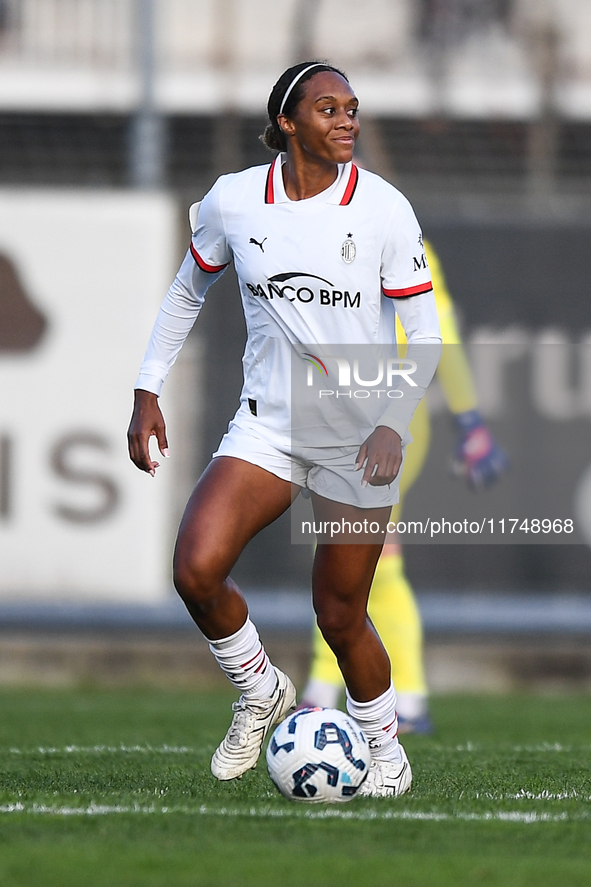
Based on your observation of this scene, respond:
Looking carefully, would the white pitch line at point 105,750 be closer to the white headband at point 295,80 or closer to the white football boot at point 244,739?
the white football boot at point 244,739

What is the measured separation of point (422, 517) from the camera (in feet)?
28.1

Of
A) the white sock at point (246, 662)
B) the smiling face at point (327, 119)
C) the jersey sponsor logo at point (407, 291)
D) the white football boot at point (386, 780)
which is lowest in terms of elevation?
the white football boot at point (386, 780)

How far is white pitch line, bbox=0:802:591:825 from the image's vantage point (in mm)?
3852

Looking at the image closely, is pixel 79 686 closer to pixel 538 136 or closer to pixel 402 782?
pixel 402 782

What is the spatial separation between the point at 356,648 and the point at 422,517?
425 centimetres

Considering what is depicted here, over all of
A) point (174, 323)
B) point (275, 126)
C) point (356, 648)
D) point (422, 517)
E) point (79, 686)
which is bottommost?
point (79, 686)

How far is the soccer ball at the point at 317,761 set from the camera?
4.05 metres

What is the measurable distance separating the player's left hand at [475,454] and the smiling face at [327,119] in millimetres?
2606

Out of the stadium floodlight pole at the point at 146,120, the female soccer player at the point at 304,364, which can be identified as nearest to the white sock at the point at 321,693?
the female soccer player at the point at 304,364

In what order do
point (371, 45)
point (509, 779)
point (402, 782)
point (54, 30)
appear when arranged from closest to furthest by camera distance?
1. point (402, 782)
2. point (509, 779)
3. point (54, 30)
4. point (371, 45)

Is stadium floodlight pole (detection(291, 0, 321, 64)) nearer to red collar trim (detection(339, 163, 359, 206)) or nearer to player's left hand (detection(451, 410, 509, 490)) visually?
player's left hand (detection(451, 410, 509, 490))

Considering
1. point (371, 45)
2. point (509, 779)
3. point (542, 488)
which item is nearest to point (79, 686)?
point (542, 488)

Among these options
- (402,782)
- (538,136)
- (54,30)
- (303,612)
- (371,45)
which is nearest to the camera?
(402,782)

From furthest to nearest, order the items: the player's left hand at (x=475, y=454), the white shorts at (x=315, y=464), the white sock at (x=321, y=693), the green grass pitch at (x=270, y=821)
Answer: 1. the player's left hand at (x=475, y=454)
2. the white sock at (x=321, y=693)
3. the white shorts at (x=315, y=464)
4. the green grass pitch at (x=270, y=821)
